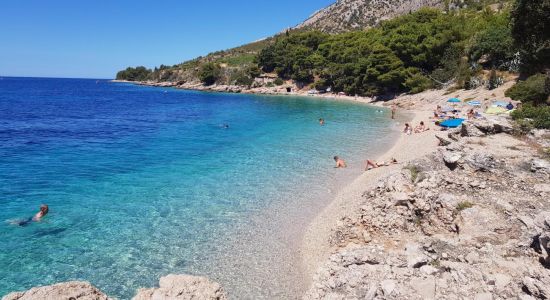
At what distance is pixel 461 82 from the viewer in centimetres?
4694

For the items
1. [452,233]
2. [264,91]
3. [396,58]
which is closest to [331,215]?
[452,233]

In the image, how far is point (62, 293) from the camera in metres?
5.29

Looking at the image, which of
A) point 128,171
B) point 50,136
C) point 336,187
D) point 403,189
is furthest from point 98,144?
point 403,189

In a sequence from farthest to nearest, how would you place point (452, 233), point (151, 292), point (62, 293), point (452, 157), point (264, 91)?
point (264, 91) → point (452, 157) → point (452, 233) → point (151, 292) → point (62, 293)

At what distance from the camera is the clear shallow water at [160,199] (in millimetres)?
10273

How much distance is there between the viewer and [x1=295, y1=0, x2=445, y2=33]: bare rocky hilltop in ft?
392

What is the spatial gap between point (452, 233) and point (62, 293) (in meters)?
9.98

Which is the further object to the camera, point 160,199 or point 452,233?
point 160,199

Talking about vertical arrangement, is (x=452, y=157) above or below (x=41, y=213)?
above

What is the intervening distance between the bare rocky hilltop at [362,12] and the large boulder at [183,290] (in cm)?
12468

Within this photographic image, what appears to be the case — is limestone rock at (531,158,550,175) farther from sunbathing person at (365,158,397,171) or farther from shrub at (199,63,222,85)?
shrub at (199,63,222,85)

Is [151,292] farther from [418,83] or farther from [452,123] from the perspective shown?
[418,83]

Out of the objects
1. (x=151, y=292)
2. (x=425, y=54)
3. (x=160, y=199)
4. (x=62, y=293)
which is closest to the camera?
(x=62, y=293)

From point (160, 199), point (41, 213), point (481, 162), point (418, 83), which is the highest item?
point (418, 83)
